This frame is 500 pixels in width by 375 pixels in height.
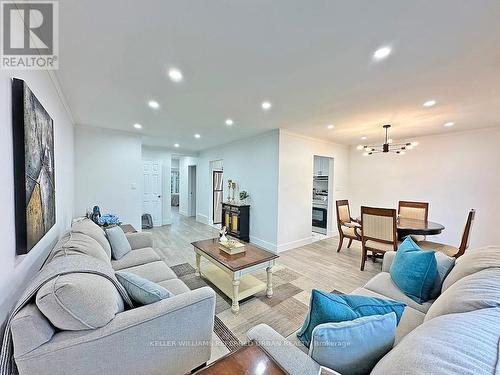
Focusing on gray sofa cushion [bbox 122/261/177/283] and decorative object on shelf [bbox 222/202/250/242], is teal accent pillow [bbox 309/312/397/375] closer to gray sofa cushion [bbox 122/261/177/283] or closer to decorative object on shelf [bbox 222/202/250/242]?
gray sofa cushion [bbox 122/261/177/283]

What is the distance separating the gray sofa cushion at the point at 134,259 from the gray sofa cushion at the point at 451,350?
233 centimetres

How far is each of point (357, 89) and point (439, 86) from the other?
85 cm

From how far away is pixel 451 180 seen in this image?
4250mm

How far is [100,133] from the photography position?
4.24 metres

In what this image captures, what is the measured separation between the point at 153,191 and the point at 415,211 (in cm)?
666

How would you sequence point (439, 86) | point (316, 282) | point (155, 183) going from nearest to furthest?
point (439, 86), point (316, 282), point (155, 183)

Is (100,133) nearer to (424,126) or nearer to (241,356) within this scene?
(241,356)

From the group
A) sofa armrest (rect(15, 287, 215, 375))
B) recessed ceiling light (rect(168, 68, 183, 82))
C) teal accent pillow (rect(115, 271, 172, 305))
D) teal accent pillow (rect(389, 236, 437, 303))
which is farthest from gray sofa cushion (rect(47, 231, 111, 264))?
teal accent pillow (rect(389, 236, 437, 303))

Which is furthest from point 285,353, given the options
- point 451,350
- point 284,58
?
point 284,58

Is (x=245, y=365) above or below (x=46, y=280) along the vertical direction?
below

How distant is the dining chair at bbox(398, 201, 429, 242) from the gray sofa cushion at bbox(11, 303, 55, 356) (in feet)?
16.1

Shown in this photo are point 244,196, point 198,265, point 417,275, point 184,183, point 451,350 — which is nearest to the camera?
point 451,350

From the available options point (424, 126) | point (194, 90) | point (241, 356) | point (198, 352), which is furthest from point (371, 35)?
point (424, 126)

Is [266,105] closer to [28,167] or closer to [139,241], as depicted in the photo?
[28,167]
